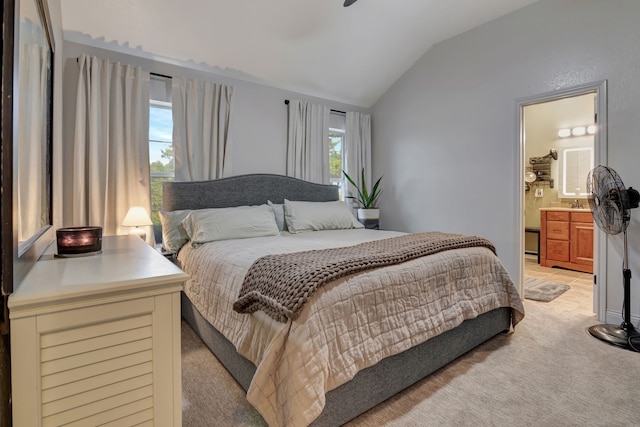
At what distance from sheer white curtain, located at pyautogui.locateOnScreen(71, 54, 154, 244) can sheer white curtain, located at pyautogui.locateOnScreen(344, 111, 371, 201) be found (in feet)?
8.52

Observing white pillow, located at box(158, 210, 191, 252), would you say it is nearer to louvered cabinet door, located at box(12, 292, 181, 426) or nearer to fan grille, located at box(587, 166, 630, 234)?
louvered cabinet door, located at box(12, 292, 181, 426)

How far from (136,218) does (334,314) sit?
6.97ft

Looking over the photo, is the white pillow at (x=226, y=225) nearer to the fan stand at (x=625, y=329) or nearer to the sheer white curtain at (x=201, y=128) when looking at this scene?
the sheer white curtain at (x=201, y=128)

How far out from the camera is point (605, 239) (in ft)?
9.12

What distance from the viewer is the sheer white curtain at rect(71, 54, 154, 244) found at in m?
2.74

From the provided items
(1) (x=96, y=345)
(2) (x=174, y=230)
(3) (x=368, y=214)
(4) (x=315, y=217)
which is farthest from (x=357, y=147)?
(1) (x=96, y=345)

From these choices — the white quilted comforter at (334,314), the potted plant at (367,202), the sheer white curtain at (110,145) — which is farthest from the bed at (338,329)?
the potted plant at (367,202)

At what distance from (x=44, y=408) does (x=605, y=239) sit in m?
3.76

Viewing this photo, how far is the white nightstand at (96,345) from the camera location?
810mm

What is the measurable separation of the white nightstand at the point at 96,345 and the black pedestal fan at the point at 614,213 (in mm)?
3025

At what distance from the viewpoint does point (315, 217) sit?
339cm

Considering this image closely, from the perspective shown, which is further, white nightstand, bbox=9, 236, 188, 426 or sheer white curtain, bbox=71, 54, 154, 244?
sheer white curtain, bbox=71, 54, 154, 244

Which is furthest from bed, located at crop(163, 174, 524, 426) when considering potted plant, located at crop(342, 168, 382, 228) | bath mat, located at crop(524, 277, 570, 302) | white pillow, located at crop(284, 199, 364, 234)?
potted plant, located at crop(342, 168, 382, 228)

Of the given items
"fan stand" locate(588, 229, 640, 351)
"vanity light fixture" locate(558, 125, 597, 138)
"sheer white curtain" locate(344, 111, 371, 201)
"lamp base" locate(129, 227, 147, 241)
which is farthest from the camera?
"vanity light fixture" locate(558, 125, 597, 138)
